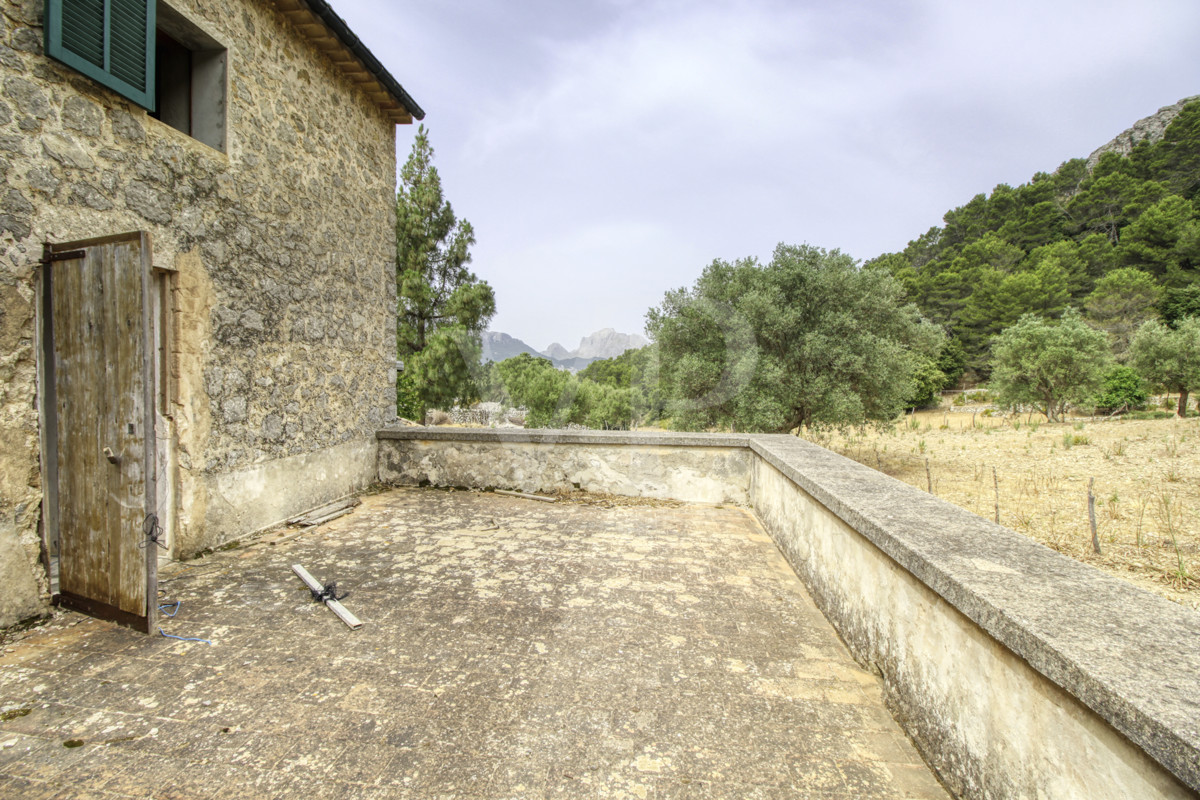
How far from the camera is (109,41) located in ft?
9.41

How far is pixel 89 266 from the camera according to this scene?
2.59 meters

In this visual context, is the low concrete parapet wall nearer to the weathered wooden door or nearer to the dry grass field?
the weathered wooden door

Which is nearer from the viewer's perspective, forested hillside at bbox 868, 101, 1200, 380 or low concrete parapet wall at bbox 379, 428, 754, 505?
low concrete parapet wall at bbox 379, 428, 754, 505

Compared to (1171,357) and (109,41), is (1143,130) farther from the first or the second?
(109,41)

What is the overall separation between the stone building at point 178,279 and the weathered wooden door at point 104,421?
0.5 inches

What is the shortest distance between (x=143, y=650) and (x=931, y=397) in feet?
108

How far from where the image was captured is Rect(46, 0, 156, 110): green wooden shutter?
2.65 metres

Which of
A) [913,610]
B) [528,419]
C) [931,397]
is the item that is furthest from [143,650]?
[931,397]

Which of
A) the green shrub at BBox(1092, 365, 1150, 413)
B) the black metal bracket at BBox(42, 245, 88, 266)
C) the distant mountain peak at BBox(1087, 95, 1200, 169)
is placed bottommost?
the green shrub at BBox(1092, 365, 1150, 413)

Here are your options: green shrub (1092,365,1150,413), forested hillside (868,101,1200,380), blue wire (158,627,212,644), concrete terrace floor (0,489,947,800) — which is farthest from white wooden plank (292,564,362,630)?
forested hillside (868,101,1200,380)

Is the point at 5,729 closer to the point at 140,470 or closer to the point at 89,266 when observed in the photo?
the point at 140,470

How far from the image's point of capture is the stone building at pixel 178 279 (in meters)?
2.52

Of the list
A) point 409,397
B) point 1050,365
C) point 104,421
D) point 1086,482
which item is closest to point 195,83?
point 104,421

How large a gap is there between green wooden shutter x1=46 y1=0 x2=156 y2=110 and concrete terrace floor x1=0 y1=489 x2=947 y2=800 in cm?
295
